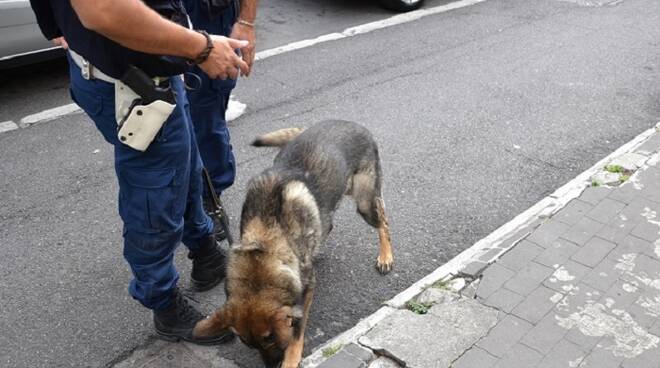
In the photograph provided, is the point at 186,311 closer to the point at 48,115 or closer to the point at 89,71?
the point at 89,71

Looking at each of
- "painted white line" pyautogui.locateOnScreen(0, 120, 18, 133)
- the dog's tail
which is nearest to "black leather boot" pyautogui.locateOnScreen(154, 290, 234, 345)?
the dog's tail

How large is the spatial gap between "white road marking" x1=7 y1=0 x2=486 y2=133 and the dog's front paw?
2503 millimetres

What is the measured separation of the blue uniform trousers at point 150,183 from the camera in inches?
98.4

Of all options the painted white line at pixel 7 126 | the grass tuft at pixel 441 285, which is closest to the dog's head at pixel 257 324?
the grass tuft at pixel 441 285

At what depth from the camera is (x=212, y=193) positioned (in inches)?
129

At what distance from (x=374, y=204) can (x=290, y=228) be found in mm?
862

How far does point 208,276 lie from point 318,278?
2.11 ft

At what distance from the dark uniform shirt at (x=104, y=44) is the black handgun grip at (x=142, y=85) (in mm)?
25

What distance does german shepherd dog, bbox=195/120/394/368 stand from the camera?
252 cm

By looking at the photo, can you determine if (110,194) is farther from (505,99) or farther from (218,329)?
(505,99)

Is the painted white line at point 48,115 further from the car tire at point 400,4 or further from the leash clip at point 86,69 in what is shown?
the car tire at point 400,4

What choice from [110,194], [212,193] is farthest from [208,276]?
[110,194]

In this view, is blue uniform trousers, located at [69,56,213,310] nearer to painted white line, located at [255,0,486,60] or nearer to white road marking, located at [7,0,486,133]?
white road marking, located at [7,0,486,133]

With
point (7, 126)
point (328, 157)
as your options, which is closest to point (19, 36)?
point (7, 126)
